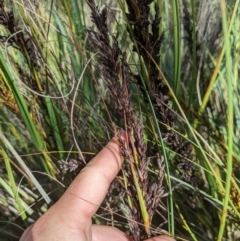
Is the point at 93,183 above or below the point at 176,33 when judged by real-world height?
below

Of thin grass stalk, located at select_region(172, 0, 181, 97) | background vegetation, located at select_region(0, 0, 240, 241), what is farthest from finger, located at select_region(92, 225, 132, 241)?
thin grass stalk, located at select_region(172, 0, 181, 97)

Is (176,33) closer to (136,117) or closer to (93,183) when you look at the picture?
(136,117)

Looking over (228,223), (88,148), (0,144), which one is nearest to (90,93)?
(88,148)

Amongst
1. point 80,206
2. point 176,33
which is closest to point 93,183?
point 80,206

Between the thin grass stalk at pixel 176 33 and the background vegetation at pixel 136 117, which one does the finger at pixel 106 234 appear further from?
→ the thin grass stalk at pixel 176 33

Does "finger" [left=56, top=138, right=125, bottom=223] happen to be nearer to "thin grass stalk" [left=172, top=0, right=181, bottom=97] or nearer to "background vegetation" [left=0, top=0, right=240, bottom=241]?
"background vegetation" [left=0, top=0, right=240, bottom=241]

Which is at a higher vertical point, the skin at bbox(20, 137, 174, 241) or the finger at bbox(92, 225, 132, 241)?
the skin at bbox(20, 137, 174, 241)

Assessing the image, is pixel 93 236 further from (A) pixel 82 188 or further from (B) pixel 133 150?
(B) pixel 133 150

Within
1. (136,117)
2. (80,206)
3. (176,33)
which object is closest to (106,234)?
(80,206)

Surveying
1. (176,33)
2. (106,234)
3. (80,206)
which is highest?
(176,33)
